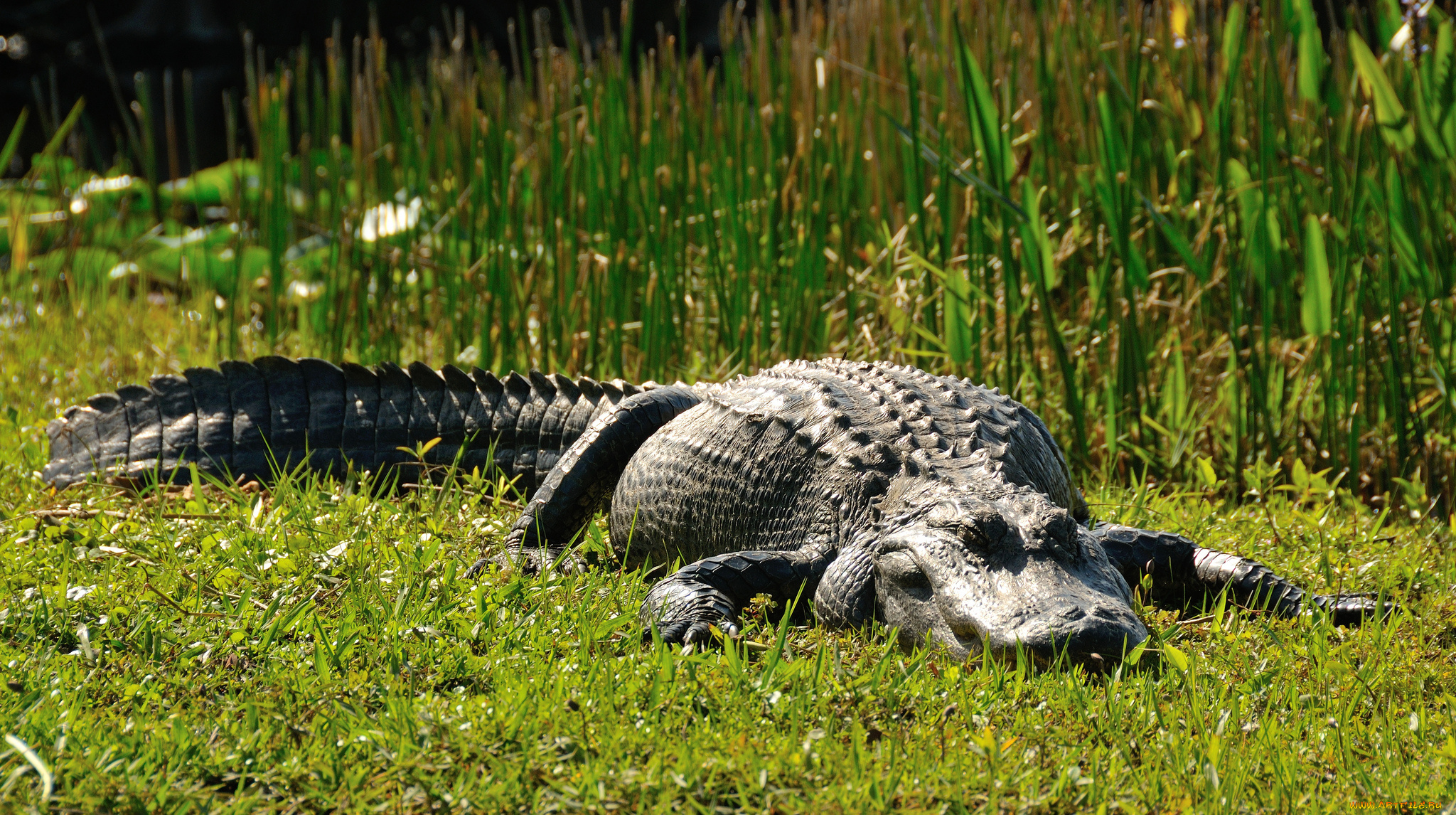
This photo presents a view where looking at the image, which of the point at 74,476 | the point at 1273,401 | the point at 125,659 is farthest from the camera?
the point at 1273,401

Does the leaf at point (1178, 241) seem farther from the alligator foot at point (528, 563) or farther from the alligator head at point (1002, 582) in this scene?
the alligator foot at point (528, 563)

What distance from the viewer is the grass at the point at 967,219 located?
3727 millimetres

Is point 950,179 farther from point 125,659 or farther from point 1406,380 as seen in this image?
point 125,659

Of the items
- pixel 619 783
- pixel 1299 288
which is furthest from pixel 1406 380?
pixel 619 783

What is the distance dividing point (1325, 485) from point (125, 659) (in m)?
3.44

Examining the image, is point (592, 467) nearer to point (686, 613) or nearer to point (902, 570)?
point (686, 613)

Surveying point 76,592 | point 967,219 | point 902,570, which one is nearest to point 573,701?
point 902,570

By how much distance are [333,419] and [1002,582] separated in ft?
8.06

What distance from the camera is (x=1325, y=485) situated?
3479 millimetres

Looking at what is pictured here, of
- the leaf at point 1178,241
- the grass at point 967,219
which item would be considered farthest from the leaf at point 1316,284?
the leaf at point 1178,241

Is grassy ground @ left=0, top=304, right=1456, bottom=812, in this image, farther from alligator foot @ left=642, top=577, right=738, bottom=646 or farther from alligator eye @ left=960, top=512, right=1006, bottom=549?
alligator eye @ left=960, top=512, right=1006, bottom=549

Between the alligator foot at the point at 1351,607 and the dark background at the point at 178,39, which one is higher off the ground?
the dark background at the point at 178,39

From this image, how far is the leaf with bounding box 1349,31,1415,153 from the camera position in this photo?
3.37 m

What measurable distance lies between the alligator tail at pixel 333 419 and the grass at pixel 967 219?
1018 mm
